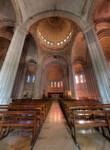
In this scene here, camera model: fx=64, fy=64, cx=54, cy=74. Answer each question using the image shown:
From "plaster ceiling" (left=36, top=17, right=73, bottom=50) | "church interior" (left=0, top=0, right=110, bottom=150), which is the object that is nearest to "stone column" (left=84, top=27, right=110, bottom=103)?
"church interior" (left=0, top=0, right=110, bottom=150)

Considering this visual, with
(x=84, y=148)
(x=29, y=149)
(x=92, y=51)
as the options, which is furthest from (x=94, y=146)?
(x=92, y=51)

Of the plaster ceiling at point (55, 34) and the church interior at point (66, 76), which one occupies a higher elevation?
the plaster ceiling at point (55, 34)

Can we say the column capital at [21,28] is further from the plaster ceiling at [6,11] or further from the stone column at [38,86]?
the stone column at [38,86]

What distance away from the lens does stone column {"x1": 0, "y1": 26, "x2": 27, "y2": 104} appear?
11.9 feet

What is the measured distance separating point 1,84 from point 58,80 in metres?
19.1

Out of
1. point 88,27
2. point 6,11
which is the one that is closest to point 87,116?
point 88,27

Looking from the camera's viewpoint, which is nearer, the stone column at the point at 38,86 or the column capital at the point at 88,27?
the column capital at the point at 88,27

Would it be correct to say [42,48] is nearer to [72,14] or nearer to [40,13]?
[40,13]

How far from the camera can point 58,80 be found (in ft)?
72.8

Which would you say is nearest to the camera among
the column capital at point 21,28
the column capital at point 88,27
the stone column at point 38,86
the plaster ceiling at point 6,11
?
the column capital at point 88,27

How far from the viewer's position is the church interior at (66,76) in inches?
68.1

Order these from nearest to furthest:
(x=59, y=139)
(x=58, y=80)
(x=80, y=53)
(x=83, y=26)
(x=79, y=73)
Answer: (x=59, y=139) → (x=83, y=26) → (x=80, y=53) → (x=79, y=73) → (x=58, y=80)

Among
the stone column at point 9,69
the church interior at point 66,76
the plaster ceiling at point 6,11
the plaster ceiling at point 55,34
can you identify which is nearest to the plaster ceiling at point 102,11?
the church interior at point 66,76

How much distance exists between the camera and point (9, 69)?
412 cm
